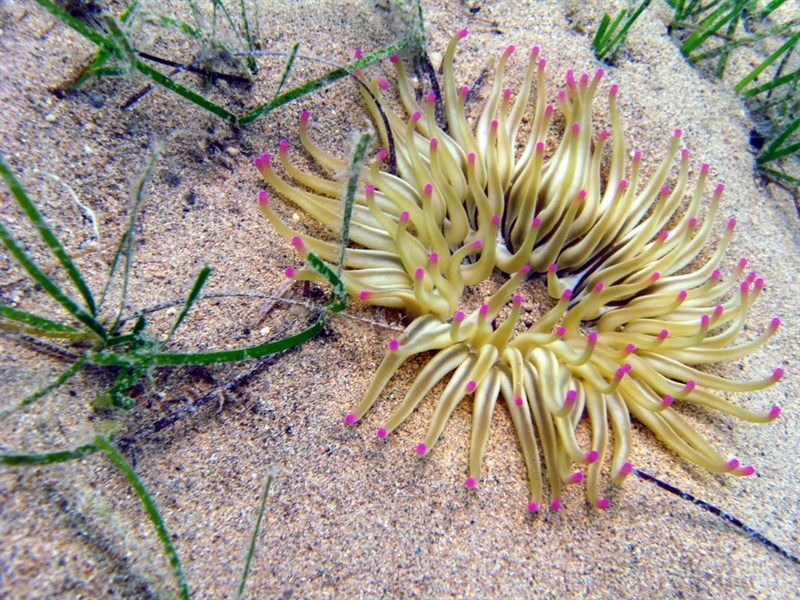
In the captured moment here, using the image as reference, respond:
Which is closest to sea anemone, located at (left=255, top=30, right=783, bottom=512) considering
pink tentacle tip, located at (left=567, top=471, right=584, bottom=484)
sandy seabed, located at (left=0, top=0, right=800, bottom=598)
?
pink tentacle tip, located at (left=567, top=471, right=584, bottom=484)

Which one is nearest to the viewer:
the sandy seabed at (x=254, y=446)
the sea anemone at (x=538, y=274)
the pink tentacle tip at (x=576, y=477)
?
the sandy seabed at (x=254, y=446)

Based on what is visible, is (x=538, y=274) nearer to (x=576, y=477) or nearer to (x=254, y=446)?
(x=576, y=477)

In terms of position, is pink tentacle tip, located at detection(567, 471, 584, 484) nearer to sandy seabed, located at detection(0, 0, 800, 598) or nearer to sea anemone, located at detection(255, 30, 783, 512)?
sea anemone, located at detection(255, 30, 783, 512)

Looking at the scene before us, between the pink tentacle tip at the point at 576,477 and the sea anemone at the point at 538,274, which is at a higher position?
the sea anemone at the point at 538,274

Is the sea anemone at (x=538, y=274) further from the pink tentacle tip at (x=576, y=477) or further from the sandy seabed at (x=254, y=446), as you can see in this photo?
the sandy seabed at (x=254, y=446)

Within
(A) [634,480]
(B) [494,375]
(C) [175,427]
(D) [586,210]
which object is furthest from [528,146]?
(C) [175,427]

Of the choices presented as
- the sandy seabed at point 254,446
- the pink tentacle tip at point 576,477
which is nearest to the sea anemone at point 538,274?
the pink tentacle tip at point 576,477

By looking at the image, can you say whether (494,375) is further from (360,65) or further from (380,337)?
(360,65)
